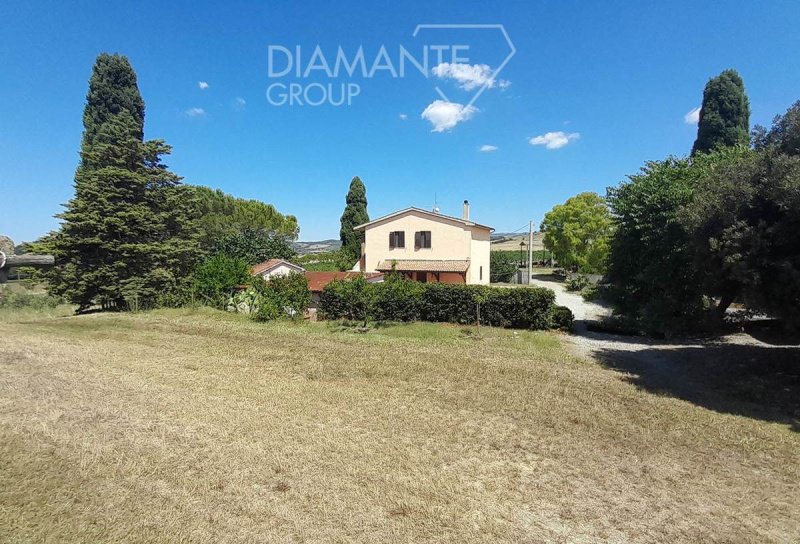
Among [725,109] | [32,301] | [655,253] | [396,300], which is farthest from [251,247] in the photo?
[725,109]

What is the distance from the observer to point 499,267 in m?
39.4

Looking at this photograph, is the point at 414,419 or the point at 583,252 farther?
the point at 583,252

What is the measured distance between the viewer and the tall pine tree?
16.4 m

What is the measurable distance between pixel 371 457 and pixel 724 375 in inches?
348

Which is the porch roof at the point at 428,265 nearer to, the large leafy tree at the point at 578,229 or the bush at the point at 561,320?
the bush at the point at 561,320

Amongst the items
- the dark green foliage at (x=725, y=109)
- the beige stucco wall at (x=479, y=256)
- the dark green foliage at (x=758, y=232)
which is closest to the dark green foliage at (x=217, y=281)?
the beige stucco wall at (x=479, y=256)

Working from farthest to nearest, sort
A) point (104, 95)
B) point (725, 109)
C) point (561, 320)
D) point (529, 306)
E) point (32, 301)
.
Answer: point (725, 109) < point (104, 95) < point (32, 301) < point (561, 320) < point (529, 306)

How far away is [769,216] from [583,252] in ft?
97.1

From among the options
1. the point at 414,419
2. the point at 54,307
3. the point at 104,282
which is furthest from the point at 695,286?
the point at 54,307

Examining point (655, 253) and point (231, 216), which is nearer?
point (655, 253)

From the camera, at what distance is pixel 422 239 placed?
26734 millimetres

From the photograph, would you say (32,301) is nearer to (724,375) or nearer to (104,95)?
(104,95)

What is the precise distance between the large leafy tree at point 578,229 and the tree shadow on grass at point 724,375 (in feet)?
73.2

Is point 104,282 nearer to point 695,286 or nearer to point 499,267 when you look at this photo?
point 695,286
